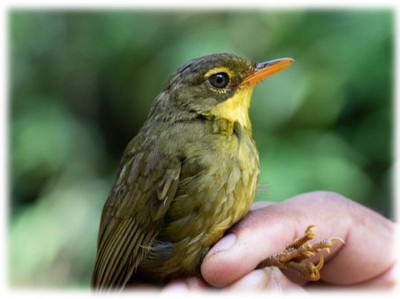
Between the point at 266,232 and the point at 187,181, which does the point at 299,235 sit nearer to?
the point at 266,232

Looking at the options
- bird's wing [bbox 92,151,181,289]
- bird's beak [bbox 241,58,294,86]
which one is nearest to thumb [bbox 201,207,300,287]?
bird's wing [bbox 92,151,181,289]

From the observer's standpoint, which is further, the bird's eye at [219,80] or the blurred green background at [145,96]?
the blurred green background at [145,96]

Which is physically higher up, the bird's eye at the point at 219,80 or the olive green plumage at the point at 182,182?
the bird's eye at the point at 219,80

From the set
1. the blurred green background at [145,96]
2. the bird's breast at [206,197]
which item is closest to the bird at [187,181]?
the bird's breast at [206,197]

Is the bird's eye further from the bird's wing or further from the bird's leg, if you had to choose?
the bird's leg

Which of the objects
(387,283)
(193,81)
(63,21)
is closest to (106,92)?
(63,21)

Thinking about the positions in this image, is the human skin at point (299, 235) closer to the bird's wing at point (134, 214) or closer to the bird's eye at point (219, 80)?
the bird's wing at point (134, 214)

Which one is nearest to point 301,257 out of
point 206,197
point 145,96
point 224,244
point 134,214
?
point 224,244
